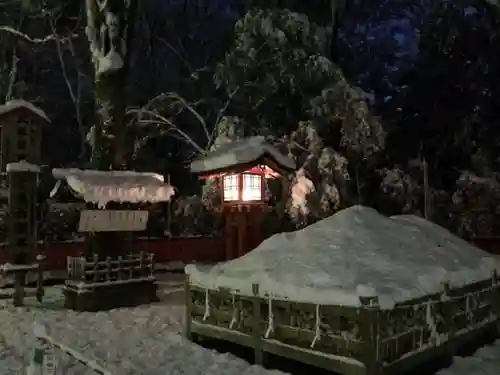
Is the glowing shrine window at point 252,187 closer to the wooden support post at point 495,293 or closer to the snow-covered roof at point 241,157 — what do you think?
the snow-covered roof at point 241,157

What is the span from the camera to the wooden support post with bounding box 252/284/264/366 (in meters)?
8.27

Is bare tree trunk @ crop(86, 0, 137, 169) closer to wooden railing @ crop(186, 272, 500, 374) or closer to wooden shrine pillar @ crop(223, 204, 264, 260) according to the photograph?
wooden shrine pillar @ crop(223, 204, 264, 260)

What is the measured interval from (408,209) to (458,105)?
18.0ft

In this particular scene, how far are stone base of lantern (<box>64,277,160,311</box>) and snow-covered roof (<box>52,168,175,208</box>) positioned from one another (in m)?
1.97

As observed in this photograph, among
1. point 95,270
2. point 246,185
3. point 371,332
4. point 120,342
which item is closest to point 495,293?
point 371,332

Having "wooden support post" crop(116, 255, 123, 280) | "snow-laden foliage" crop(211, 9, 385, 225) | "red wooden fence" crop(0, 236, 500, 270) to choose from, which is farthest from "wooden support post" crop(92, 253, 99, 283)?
"red wooden fence" crop(0, 236, 500, 270)

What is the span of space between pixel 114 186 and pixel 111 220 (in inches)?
35.3

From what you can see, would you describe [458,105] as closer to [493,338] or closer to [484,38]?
[484,38]

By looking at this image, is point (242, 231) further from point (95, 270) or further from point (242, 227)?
point (95, 270)

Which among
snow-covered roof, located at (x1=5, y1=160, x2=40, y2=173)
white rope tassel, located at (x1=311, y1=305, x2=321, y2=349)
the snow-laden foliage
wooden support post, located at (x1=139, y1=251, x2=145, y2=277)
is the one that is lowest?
white rope tassel, located at (x1=311, y1=305, x2=321, y2=349)

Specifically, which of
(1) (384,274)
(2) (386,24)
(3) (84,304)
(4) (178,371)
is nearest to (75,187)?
(3) (84,304)

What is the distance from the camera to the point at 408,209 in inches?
861

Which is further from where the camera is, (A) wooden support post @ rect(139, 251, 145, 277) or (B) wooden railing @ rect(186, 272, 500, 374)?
(A) wooden support post @ rect(139, 251, 145, 277)

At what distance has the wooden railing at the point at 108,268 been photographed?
43.5 ft
